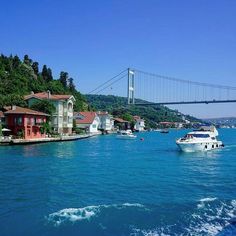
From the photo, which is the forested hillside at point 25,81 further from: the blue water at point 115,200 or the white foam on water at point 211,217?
the white foam on water at point 211,217

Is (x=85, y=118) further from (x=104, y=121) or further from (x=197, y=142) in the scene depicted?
(x=197, y=142)

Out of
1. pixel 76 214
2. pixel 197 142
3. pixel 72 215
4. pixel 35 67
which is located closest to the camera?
pixel 72 215

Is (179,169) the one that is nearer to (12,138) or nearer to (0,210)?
(0,210)

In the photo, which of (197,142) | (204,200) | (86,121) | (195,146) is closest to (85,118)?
(86,121)

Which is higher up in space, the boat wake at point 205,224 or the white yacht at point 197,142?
the white yacht at point 197,142

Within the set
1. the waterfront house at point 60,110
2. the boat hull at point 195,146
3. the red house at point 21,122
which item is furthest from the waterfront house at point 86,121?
the boat hull at point 195,146

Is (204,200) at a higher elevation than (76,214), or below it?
higher
